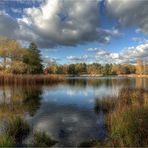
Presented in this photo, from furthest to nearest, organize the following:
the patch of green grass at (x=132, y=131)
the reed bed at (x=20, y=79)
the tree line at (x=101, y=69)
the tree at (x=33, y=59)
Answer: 1. the tree line at (x=101, y=69)
2. the tree at (x=33, y=59)
3. the reed bed at (x=20, y=79)
4. the patch of green grass at (x=132, y=131)

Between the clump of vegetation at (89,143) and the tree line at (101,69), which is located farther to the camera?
the tree line at (101,69)

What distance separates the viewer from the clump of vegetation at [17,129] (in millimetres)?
8430

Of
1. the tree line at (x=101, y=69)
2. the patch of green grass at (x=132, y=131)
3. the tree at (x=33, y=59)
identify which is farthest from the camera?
the tree line at (x=101, y=69)

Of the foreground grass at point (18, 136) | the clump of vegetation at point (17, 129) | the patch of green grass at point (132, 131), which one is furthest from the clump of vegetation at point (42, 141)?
the patch of green grass at point (132, 131)

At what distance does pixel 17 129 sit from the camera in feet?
28.9

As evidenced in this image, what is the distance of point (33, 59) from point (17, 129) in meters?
51.4

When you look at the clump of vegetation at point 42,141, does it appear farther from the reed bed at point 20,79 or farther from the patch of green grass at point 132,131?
the reed bed at point 20,79

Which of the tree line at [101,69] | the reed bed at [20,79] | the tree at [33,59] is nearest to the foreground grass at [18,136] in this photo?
the reed bed at [20,79]

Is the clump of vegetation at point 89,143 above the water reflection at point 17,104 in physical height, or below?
below

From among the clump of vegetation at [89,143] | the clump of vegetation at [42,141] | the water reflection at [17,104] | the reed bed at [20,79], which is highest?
the reed bed at [20,79]

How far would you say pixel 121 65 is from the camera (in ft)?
549

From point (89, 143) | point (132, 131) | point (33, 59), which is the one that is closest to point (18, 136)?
point (89, 143)

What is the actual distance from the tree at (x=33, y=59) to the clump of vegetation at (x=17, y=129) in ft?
152

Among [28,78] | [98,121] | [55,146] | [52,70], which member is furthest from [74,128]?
[52,70]
